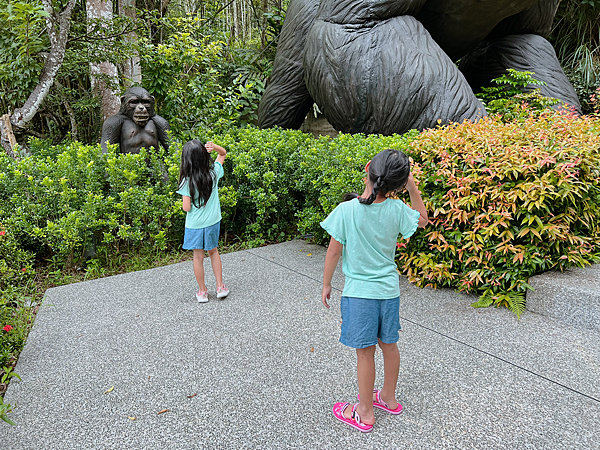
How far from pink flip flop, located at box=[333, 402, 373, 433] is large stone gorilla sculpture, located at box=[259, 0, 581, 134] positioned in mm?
2970

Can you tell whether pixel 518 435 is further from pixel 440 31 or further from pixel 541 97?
pixel 440 31

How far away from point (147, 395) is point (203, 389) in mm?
260

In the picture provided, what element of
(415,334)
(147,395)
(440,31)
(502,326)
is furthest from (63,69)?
(502,326)

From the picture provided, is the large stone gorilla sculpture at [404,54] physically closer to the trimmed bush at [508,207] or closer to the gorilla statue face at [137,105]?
the trimmed bush at [508,207]

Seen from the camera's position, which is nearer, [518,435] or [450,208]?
[518,435]

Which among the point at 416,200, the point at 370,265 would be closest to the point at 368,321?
the point at 370,265

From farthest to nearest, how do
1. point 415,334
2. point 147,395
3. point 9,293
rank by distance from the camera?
point 9,293 < point 415,334 < point 147,395

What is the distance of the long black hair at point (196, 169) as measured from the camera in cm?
287

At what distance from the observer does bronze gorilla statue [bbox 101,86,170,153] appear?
4191mm

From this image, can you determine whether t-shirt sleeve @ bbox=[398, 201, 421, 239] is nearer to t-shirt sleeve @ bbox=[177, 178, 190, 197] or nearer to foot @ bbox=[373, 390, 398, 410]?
foot @ bbox=[373, 390, 398, 410]

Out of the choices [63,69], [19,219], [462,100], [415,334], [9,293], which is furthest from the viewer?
[63,69]

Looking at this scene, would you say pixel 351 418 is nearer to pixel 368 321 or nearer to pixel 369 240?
pixel 368 321

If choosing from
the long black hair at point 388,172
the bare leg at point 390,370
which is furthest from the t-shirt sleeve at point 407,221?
the bare leg at point 390,370

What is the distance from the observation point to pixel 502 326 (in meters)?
2.61
